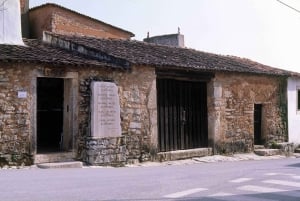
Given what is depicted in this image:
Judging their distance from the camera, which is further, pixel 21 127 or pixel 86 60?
pixel 86 60

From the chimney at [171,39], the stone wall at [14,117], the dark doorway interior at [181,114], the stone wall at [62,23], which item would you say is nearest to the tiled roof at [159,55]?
the dark doorway interior at [181,114]

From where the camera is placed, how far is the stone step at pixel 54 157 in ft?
35.5

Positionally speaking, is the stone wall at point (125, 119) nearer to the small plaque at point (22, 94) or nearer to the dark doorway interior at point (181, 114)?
the dark doorway interior at point (181, 114)

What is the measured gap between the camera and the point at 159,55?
588 inches

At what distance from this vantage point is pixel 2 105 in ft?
34.0

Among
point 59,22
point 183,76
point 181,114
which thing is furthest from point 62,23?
point 181,114

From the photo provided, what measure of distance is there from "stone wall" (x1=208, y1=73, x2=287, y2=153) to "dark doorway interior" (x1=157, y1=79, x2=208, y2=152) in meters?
0.37

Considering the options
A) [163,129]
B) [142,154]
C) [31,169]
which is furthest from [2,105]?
[163,129]

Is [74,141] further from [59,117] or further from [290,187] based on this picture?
[290,187]

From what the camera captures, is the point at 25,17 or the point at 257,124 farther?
the point at 25,17

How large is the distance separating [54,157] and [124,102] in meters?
2.69

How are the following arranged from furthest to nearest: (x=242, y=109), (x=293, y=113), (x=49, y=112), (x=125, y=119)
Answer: (x=293, y=113), (x=242, y=109), (x=49, y=112), (x=125, y=119)

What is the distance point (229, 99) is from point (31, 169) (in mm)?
8443

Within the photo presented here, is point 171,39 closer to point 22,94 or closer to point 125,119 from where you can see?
point 125,119
